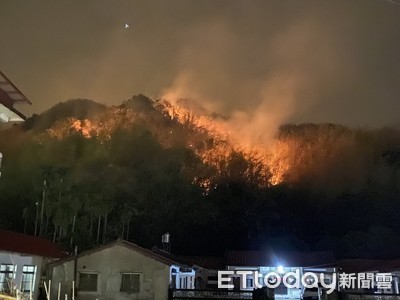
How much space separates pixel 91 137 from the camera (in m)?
58.3

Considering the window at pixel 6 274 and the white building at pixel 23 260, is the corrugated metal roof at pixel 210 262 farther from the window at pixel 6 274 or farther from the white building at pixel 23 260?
the window at pixel 6 274

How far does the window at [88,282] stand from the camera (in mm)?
18656

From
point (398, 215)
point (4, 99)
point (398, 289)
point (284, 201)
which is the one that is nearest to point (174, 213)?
point (284, 201)

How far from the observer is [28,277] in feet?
60.1

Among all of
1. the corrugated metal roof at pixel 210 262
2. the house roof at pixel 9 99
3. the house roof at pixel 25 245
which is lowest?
the corrugated metal roof at pixel 210 262

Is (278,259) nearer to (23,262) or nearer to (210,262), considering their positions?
(210,262)

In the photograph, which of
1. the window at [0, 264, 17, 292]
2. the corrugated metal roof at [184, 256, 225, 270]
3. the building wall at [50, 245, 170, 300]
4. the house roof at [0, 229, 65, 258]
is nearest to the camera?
the window at [0, 264, 17, 292]

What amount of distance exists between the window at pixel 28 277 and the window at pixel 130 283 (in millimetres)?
3321

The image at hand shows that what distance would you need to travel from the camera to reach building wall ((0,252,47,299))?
17375 mm

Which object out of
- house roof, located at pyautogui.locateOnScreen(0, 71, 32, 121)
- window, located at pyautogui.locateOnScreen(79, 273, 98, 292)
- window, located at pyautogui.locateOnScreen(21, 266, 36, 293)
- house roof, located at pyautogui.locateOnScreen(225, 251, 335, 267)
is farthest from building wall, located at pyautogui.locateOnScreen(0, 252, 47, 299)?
house roof, located at pyautogui.locateOnScreen(225, 251, 335, 267)

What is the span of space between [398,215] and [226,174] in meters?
19.2

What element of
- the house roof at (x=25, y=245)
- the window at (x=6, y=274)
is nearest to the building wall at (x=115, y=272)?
the house roof at (x=25, y=245)

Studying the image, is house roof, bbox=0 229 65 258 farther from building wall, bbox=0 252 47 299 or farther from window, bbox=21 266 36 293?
window, bbox=21 266 36 293

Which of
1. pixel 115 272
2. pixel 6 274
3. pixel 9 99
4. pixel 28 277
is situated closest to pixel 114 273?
pixel 115 272
